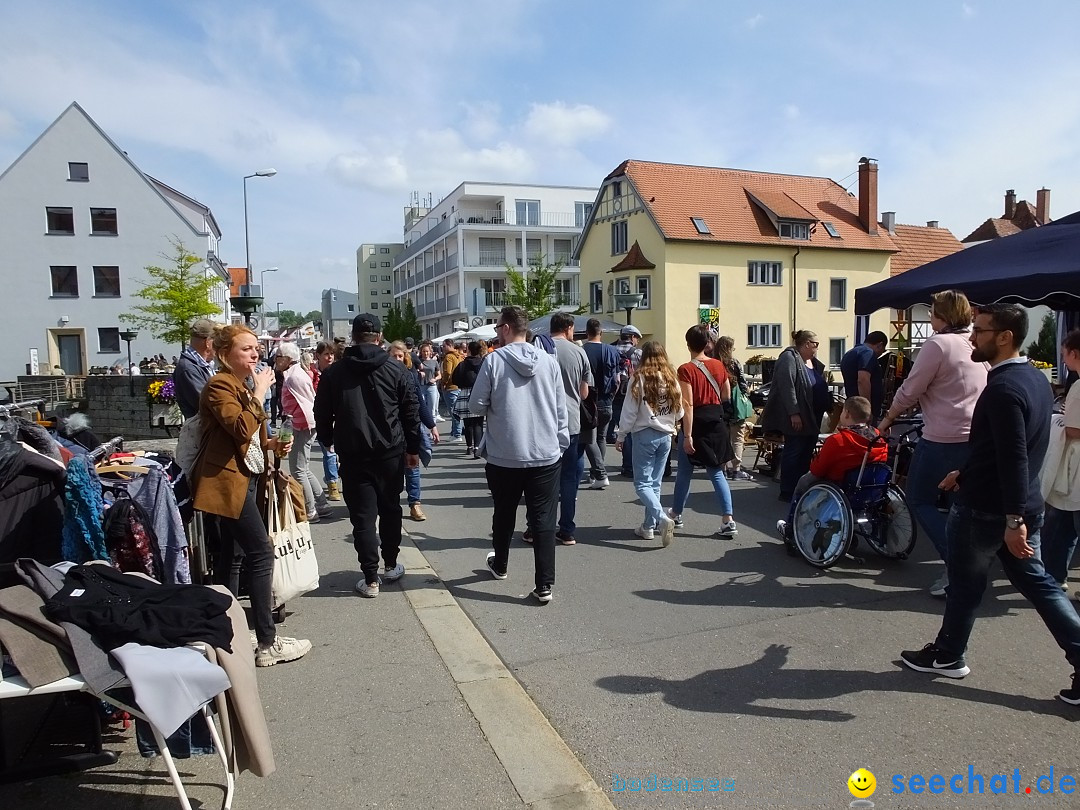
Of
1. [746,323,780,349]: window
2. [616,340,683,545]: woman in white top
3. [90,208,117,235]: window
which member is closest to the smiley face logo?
[616,340,683,545]: woman in white top

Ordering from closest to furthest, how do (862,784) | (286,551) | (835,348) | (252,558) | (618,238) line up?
(862,784)
(252,558)
(286,551)
(618,238)
(835,348)

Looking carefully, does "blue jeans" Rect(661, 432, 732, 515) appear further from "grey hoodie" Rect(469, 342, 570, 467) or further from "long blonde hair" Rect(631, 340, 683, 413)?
"grey hoodie" Rect(469, 342, 570, 467)

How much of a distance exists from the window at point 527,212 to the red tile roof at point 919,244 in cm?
2547

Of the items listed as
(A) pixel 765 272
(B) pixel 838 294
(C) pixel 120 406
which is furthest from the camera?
(B) pixel 838 294

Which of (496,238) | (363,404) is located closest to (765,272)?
(496,238)

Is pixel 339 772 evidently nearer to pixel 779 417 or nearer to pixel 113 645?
pixel 113 645

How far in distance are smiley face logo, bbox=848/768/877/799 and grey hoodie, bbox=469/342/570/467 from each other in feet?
8.61

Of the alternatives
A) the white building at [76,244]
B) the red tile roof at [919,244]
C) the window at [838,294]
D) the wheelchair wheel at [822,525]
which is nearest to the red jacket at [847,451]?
the wheelchair wheel at [822,525]

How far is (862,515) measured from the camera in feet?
18.7

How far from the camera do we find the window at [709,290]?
125 ft

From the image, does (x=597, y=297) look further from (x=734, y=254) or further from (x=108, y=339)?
(x=108, y=339)

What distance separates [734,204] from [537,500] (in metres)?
38.4

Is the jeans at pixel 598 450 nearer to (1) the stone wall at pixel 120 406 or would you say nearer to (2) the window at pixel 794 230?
(1) the stone wall at pixel 120 406

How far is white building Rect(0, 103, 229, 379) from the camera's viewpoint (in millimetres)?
38906
